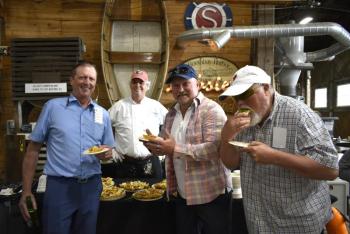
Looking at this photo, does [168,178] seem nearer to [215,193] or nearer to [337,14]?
[215,193]

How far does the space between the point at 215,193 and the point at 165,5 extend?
3637 mm

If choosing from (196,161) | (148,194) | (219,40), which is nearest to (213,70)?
(219,40)

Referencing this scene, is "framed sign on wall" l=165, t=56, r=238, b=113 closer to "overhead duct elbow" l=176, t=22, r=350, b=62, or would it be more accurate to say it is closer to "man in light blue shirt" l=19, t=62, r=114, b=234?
"overhead duct elbow" l=176, t=22, r=350, b=62

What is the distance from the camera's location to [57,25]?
469 cm

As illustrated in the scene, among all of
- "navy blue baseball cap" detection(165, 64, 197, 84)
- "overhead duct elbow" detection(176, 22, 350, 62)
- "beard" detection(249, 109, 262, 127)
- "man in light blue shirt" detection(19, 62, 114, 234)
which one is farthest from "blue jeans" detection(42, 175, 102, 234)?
"overhead duct elbow" detection(176, 22, 350, 62)

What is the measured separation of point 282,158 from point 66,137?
1.34m

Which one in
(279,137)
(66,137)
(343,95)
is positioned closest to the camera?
(279,137)

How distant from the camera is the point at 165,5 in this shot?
4781 mm

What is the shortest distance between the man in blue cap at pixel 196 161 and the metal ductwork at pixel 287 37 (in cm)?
222

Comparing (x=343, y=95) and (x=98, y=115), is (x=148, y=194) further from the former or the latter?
(x=343, y=95)

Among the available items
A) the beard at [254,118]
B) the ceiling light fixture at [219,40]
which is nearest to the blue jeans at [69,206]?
the beard at [254,118]

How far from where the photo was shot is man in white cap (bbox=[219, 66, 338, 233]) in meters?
1.39

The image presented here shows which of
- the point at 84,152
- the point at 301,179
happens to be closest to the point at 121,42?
the point at 84,152

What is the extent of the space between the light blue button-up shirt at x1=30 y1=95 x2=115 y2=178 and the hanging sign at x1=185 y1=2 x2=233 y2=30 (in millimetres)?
3226
